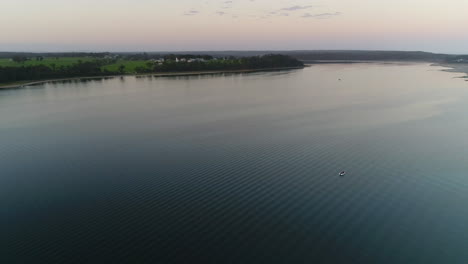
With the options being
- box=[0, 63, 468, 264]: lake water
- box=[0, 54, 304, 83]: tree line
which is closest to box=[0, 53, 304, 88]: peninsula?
box=[0, 54, 304, 83]: tree line

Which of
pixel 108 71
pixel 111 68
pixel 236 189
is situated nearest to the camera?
pixel 236 189

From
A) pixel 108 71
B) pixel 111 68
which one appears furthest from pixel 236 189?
pixel 111 68

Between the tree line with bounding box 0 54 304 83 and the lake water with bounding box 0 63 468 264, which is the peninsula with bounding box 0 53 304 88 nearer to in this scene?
the tree line with bounding box 0 54 304 83

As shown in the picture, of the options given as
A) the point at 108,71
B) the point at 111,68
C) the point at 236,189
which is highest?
the point at 111,68

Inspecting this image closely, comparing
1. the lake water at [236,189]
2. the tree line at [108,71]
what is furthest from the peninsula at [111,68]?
the lake water at [236,189]

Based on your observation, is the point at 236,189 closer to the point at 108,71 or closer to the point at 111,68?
the point at 108,71

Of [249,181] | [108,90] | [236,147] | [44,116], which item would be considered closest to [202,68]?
[108,90]

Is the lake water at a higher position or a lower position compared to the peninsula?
lower

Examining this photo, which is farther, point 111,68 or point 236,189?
point 111,68

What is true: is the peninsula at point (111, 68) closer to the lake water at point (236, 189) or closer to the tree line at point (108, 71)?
the tree line at point (108, 71)
